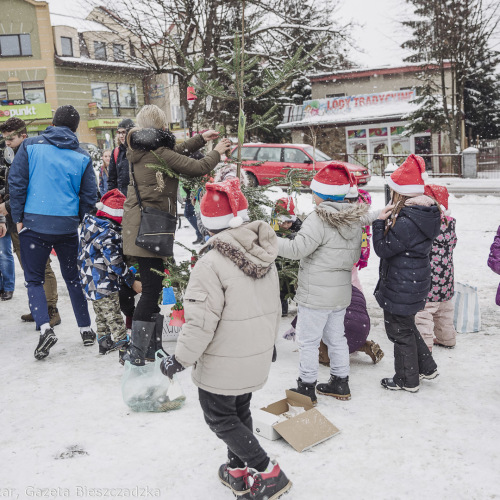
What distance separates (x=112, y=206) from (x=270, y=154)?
43.2 ft

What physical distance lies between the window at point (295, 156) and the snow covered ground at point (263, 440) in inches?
492

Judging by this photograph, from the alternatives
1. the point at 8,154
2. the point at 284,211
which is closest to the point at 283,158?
the point at 8,154

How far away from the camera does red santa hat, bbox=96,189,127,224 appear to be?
424 cm

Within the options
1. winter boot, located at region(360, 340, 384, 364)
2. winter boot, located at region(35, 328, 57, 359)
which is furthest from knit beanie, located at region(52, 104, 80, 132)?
winter boot, located at region(360, 340, 384, 364)

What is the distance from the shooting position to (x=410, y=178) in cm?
332

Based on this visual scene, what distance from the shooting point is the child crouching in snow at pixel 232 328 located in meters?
2.26

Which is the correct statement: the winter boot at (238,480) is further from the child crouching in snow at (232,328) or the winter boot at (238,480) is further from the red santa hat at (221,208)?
the red santa hat at (221,208)

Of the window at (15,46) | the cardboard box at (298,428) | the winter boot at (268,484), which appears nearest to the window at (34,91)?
the window at (15,46)

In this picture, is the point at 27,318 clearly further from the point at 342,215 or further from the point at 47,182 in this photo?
the point at 342,215

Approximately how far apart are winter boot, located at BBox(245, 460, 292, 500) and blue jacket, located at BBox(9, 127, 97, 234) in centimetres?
280

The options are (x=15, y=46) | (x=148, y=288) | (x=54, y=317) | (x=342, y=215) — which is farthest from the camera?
(x=15, y=46)

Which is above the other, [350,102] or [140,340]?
[350,102]

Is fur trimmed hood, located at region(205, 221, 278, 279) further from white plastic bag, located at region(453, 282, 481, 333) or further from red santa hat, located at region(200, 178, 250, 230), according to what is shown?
white plastic bag, located at region(453, 282, 481, 333)

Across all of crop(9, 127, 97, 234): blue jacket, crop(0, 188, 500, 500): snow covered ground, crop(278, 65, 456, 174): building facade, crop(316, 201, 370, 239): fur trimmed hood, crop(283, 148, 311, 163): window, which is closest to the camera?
crop(0, 188, 500, 500): snow covered ground
